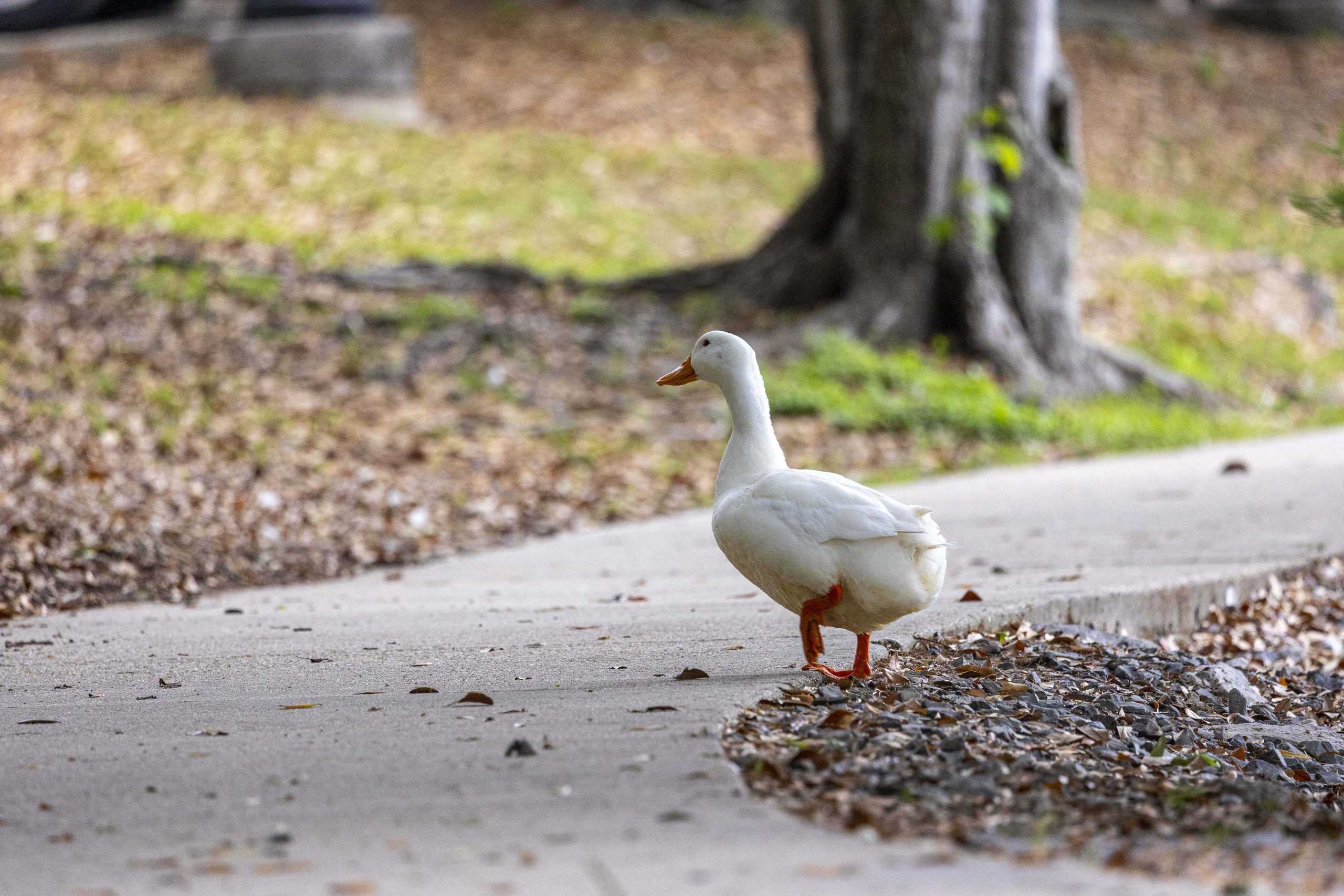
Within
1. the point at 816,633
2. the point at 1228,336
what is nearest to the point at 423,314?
the point at 816,633

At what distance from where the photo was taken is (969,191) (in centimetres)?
952

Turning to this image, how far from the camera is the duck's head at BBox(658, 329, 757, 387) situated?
4066mm

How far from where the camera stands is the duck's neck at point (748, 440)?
3965mm

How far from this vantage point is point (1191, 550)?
582 centimetres

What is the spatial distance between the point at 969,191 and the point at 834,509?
249 inches

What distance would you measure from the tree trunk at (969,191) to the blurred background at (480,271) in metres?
0.31

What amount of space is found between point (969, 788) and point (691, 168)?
12.2m

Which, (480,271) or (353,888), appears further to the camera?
(480,271)

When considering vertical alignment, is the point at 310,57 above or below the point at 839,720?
above

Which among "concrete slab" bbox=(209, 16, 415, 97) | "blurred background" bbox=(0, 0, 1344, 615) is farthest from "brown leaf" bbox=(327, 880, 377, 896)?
"concrete slab" bbox=(209, 16, 415, 97)

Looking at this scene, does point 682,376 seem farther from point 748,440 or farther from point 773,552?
point 773,552

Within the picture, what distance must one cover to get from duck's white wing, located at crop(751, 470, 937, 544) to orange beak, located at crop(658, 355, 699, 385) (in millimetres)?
575

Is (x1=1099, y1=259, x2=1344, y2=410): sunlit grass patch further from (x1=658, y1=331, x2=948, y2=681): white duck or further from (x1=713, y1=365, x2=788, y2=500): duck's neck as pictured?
(x1=658, y1=331, x2=948, y2=681): white duck

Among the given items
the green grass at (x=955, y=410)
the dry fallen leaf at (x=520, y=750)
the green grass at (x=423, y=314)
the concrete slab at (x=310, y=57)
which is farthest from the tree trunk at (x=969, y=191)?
the dry fallen leaf at (x=520, y=750)
